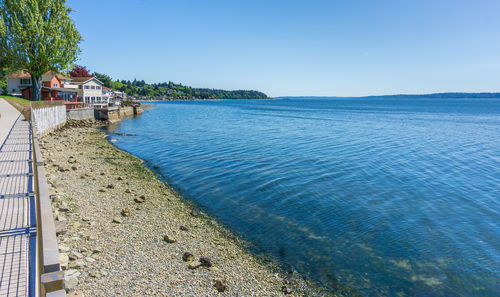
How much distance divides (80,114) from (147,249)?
5197cm

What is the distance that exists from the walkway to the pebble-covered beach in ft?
3.26

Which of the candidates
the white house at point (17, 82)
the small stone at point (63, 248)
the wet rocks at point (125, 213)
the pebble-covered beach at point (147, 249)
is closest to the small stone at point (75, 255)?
the pebble-covered beach at point (147, 249)

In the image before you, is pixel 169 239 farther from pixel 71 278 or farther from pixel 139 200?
pixel 139 200

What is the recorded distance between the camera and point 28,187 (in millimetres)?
11109

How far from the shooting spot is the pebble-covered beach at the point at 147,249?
8.18m

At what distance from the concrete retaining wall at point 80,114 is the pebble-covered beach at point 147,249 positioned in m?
38.6

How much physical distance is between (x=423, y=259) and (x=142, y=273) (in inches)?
414

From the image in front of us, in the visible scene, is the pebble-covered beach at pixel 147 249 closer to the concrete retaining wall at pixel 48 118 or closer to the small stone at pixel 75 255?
the small stone at pixel 75 255

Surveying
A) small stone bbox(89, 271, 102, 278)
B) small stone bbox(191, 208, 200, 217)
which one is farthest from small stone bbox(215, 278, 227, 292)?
small stone bbox(191, 208, 200, 217)

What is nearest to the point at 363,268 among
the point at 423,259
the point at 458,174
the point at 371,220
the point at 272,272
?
the point at 423,259

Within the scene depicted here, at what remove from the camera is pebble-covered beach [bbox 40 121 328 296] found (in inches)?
322

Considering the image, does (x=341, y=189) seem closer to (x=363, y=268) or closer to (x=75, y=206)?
(x=363, y=268)

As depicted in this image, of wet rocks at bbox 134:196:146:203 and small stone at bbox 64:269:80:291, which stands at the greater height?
small stone at bbox 64:269:80:291

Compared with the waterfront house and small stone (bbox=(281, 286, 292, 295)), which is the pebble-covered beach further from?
the waterfront house
